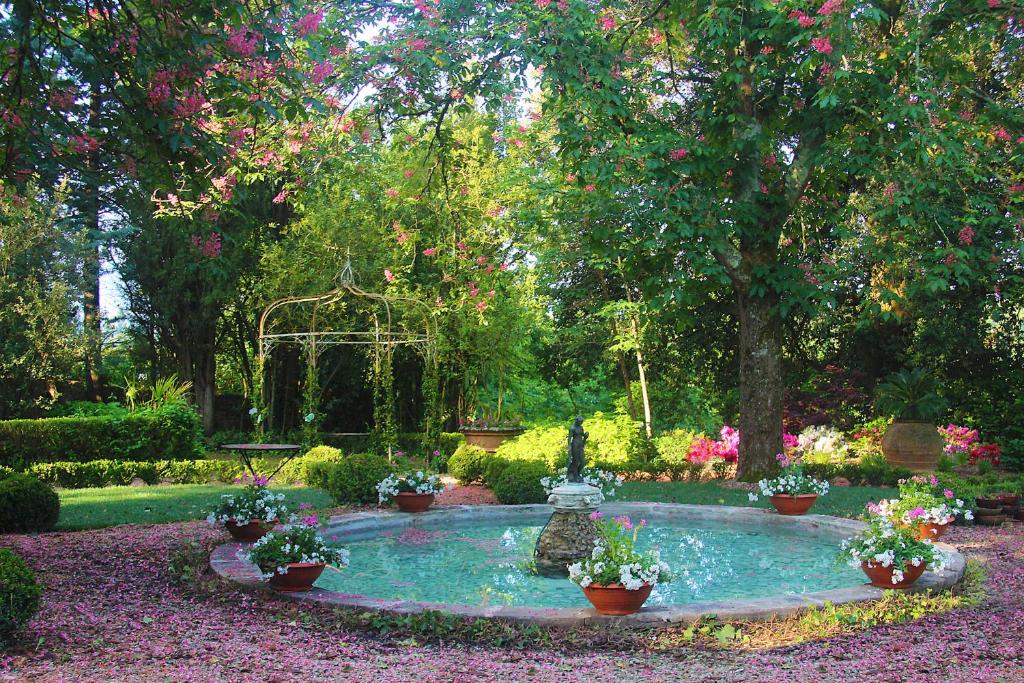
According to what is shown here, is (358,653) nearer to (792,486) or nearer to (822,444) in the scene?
(792,486)

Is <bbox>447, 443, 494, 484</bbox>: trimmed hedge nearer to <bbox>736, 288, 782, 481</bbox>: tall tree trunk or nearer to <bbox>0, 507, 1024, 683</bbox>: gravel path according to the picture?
<bbox>736, 288, 782, 481</bbox>: tall tree trunk

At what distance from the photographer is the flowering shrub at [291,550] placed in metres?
5.70

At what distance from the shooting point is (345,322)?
1773cm

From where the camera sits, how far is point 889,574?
5.75m

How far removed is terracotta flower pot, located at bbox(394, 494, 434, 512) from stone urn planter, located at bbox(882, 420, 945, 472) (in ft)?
23.9

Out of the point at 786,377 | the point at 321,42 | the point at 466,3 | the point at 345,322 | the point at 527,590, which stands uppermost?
the point at 466,3

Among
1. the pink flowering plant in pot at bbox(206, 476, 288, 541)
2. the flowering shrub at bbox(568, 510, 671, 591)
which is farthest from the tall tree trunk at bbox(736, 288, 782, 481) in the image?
the flowering shrub at bbox(568, 510, 671, 591)

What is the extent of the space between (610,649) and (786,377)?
12.9 m

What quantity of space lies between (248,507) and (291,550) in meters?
1.81

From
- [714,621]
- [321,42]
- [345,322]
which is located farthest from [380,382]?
[714,621]

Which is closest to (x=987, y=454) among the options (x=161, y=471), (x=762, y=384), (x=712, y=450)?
(x=712, y=450)

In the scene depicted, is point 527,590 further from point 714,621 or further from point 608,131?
point 608,131

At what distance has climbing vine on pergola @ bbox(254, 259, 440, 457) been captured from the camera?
14508mm

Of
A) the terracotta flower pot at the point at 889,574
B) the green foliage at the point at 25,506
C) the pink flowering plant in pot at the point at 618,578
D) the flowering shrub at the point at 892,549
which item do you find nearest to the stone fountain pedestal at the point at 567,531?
the pink flowering plant in pot at the point at 618,578
